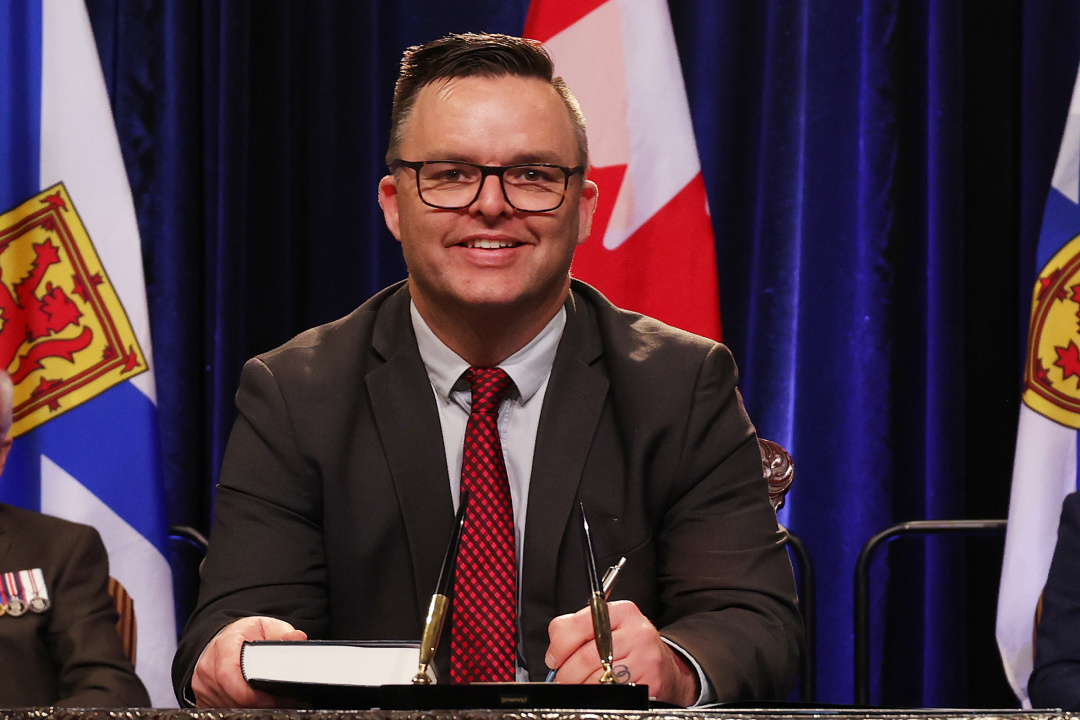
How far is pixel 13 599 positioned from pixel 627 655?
1.34 m

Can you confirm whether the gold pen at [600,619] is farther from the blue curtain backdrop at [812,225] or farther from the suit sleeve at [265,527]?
the blue curtain backdrop at [812,225]

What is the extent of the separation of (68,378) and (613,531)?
4.22 feet

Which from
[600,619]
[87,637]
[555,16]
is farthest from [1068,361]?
[87,637]

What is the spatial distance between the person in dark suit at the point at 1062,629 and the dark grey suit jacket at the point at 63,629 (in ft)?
4.86

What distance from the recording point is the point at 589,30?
2.62 m

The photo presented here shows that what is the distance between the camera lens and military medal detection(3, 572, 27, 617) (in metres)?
1.97

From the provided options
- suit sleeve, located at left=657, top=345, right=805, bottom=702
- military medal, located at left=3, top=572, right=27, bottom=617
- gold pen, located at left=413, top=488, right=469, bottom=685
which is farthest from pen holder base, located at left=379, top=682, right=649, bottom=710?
military medal, located at left=3, top=572, right=27, bottom=617

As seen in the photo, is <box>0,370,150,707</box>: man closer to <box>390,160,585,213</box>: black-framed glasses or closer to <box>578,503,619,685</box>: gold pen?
<box>390,160,585,213</box>: black-framed glasses

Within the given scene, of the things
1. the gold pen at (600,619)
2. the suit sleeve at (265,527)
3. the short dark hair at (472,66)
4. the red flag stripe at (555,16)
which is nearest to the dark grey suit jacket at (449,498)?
the suit sleeve at (265,527)

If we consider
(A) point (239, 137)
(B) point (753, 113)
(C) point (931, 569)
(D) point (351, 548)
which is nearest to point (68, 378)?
(A) point (239, 137)

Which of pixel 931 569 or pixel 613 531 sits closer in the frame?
pixel 613 531

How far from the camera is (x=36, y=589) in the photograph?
2.00 metres

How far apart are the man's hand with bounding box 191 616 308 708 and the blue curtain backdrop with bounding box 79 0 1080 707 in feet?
5.63

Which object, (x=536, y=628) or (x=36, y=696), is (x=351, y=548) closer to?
(x=536, y=628)
